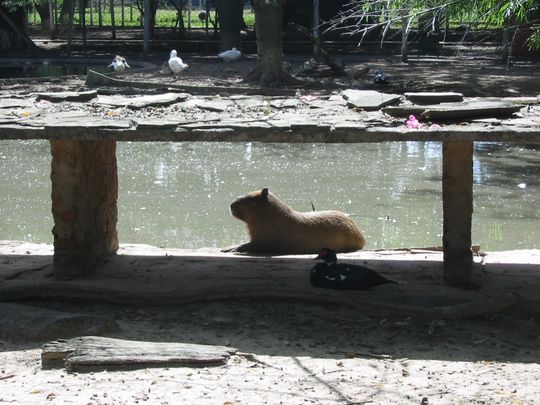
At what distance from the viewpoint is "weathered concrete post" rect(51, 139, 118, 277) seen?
7.37 m

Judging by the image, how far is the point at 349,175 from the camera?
547 inches

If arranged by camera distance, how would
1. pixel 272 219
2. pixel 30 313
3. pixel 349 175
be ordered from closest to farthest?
pixel 30 313, pixel 272 219, pixel 349 175

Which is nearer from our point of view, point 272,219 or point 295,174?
point 272,219

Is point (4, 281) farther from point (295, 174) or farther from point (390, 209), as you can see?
A: point (295, 174)

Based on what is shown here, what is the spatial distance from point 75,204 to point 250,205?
1.81 metres

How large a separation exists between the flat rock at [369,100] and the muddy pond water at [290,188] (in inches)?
107

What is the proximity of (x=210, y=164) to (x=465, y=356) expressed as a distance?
30.1 ft

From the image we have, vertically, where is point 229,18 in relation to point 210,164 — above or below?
above

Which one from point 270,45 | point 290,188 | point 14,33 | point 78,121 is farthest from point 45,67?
point 78,121

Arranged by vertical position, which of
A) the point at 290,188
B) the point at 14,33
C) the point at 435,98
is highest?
the point at 14,33

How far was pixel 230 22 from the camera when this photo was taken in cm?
2642

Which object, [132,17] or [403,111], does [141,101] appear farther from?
[132,17]

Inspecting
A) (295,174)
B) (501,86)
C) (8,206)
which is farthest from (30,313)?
(501,86)

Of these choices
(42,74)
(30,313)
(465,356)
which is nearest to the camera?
(465,356)
